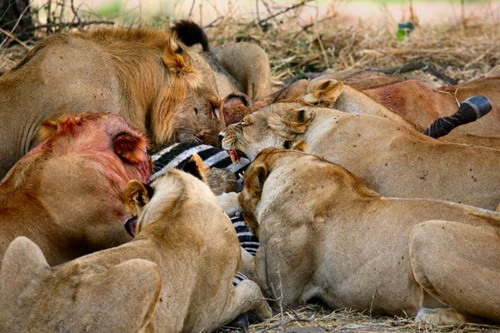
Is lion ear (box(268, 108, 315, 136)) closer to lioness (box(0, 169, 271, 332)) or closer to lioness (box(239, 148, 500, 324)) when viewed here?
lioness (box(239, 148, 500, 324))

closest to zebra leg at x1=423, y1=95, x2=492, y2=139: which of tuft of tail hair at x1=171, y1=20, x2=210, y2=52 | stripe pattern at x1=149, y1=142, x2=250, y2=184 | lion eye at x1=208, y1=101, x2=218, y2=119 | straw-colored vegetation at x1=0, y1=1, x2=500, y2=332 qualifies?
stripe pattern at x1=149, y1=142, x2=250, y2=184

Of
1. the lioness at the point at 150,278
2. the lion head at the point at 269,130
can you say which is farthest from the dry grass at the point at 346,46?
the lioness at the point at 150,278

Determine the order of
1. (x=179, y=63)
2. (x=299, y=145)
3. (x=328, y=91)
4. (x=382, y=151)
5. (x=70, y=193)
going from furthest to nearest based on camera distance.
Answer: (x=179, y=63) < (x=328, y=91) < (x=299, y=145) < (x=382, y=151) < (x=70, y=193)

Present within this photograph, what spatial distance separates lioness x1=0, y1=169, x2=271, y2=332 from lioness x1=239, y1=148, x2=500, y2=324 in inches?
12.5

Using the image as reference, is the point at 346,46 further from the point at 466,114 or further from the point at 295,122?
the point at 295,122

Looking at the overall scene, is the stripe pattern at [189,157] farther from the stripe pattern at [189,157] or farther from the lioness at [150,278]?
the lioness at [150,278]

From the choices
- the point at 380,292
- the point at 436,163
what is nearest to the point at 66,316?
the point at 380,292

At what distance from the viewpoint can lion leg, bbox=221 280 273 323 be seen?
17.5 feet

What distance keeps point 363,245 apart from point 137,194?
3.44 feet

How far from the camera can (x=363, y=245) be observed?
18.4 ft

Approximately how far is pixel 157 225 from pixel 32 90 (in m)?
2.10

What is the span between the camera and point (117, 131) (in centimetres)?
626

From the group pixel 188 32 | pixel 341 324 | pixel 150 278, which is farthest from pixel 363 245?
pixel 188 32

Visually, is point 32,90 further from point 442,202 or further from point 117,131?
point 442,202
